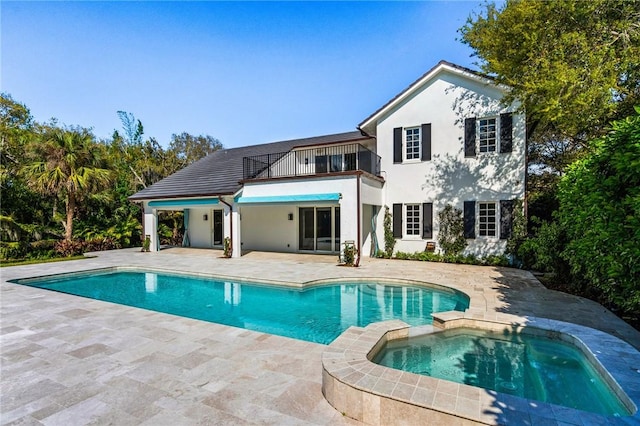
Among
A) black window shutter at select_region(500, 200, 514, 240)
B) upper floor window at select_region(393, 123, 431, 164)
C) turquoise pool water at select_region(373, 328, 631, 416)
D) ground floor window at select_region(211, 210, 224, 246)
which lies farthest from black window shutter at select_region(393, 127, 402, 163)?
ground floor window at select_region(211, 210, 224, 246)

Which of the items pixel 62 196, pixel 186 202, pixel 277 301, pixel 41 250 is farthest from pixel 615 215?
pixel 62 196

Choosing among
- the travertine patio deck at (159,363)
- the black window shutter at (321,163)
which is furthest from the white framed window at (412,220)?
the travertine patio deck at (159,363)

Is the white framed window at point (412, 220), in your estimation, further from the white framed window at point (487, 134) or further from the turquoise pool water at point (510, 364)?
the turquoise pool water at point (510, 364)

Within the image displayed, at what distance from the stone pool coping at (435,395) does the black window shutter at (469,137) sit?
13430mm

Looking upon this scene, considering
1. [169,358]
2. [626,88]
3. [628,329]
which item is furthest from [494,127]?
[169,358]

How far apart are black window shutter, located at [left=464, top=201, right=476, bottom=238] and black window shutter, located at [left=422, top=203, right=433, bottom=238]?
1878 millimetres

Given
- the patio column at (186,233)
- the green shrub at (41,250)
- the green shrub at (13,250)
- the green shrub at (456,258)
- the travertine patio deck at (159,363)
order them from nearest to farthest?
the travertine patio deck at (159,363)
the green shrub at (456,258)
the green shrub at (13,250)
the green shrub at (41,250)
the patio column at (186,233)

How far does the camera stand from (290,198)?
1847 centimetres

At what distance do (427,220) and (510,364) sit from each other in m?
12.8

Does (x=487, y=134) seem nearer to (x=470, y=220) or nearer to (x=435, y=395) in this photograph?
Answer: (x=470, y=220)

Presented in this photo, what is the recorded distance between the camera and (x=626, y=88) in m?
13.5

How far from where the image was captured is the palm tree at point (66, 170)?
20.7 m

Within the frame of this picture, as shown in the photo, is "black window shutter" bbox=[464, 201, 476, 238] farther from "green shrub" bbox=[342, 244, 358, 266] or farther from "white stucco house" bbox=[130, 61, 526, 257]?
"green shrub" bbox=[342, 244, 358, 266]

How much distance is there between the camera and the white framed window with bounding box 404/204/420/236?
754 inches
